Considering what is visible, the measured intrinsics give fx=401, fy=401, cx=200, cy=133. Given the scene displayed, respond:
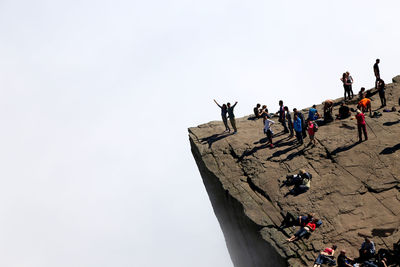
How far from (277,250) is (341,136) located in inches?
348

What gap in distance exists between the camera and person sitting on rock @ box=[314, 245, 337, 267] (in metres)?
15.5

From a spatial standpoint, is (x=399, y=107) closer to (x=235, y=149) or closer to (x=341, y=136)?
(x=341, y=136)

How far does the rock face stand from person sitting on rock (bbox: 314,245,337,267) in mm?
534

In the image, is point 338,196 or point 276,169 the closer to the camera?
point 338,196

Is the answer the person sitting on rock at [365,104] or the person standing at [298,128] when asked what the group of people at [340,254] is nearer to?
the person standing at [298,128]

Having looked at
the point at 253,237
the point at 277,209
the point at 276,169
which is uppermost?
the point at 276,169

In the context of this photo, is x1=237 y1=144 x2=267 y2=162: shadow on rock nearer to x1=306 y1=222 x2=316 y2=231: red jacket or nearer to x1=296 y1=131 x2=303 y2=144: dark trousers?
x1=296 y1=131 x2=303 y2=144: dark trousers

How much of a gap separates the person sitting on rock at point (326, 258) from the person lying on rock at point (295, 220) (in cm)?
193

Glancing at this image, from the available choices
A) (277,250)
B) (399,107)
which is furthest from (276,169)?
(399,107)

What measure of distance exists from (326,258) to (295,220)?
107 inches

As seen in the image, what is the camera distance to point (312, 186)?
64.5 ft

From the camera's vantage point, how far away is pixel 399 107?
2495 centimetres

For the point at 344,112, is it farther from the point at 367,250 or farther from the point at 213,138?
the point at 367,250

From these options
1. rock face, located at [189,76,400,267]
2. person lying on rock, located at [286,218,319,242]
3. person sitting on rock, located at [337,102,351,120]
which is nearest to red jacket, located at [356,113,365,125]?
rock face, located at [189,76,400,267]
